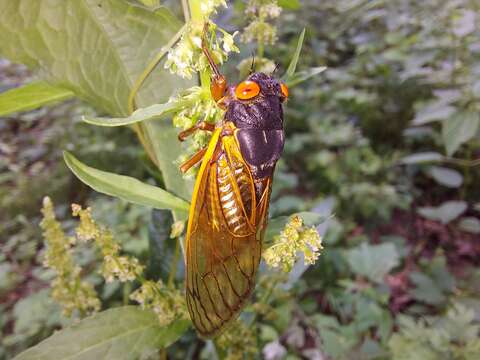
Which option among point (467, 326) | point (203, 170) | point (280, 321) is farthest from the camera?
point (280, 321)

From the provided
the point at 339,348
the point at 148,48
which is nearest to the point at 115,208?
the point at 339,348

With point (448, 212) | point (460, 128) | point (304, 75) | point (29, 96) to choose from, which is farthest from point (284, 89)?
point (448, 212)

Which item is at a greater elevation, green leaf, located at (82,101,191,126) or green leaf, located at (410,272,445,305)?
green leaf, located at (82,101,191,126)

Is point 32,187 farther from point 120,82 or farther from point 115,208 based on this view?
point 120,82

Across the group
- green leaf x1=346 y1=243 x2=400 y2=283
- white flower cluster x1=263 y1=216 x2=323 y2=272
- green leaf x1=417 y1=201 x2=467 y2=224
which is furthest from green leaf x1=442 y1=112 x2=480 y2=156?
white flower cluster x1=263 y1=216 x2=323 y2=272

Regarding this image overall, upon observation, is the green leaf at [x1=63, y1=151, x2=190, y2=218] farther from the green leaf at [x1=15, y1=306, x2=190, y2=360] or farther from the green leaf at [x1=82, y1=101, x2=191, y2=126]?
the green leaf at [x1=15, y1=306, x2=190, y2=360]

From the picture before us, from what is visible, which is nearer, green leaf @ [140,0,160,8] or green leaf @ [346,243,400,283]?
green leaf @ [140,0,160,8]

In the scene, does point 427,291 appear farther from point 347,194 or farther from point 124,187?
point 124,187
